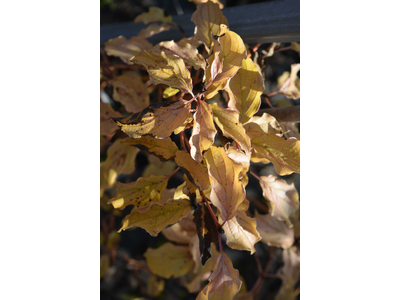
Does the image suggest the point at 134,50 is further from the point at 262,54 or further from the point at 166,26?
the point at 262,54

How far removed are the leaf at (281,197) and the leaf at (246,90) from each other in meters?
0.16

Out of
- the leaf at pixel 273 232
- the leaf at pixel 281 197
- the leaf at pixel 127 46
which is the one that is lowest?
the leaf at pixel 273 232

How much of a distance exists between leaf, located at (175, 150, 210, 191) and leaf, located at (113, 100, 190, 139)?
7 centimetres

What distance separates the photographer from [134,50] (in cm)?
67

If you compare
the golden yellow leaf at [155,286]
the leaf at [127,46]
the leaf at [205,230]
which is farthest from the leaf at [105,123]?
the golden yellow leaf at [155,286]

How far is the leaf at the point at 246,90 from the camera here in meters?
0.48

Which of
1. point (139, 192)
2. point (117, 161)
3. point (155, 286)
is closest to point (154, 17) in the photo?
point (117, 161)

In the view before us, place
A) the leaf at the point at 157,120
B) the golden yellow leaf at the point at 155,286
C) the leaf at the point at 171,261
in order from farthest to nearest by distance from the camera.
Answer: the golden yellow leaf at the point at 155,286, the leaf at the point at 171,261, the leaf at the point at 157,120

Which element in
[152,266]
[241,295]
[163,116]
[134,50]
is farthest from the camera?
[241,295]

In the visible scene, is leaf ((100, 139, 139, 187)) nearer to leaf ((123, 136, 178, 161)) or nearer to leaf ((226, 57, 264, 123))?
leaf ((123, 136, 178, 161))

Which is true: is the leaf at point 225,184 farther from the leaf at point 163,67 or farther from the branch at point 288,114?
the branch at point 288,114
